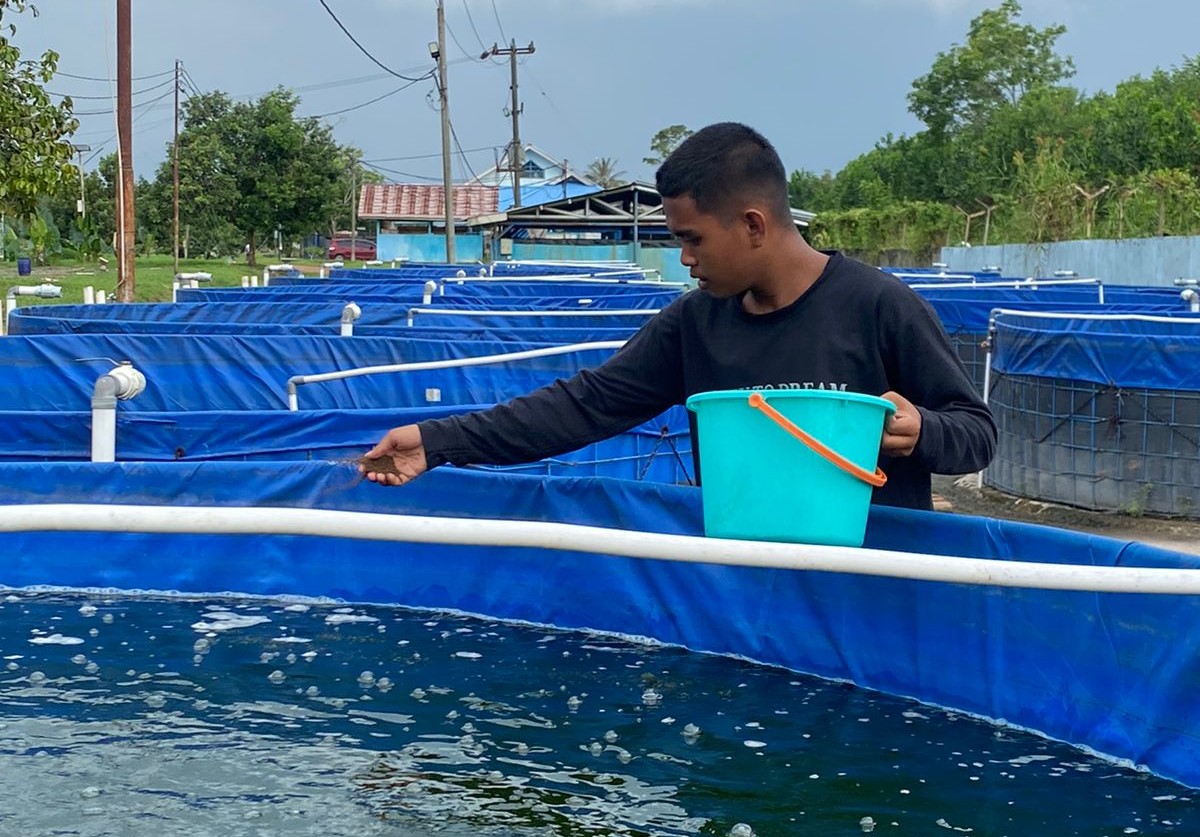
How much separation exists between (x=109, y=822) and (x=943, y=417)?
6.81ft

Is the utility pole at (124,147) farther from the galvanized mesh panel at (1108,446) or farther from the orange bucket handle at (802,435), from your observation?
the orange bucket handle at (802,435)

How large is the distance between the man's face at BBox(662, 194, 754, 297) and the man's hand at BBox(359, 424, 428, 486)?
853 millimetres

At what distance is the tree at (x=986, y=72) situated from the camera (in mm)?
77750

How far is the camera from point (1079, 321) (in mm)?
14117

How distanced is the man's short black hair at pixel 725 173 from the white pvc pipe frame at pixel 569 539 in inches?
34.4

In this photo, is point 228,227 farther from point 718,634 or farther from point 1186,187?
point 718,634

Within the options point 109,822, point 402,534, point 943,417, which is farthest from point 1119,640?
point 109,822

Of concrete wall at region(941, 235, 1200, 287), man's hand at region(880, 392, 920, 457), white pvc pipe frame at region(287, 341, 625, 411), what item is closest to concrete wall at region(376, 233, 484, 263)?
concrete wall at region(941, 235, 1200, 287)

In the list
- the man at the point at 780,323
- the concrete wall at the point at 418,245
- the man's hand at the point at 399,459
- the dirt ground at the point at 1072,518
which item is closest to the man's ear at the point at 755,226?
the man at the point at 780,323

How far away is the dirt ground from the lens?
36.8ft

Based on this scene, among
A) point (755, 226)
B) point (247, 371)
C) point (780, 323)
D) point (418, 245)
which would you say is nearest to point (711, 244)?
point (755, 226)

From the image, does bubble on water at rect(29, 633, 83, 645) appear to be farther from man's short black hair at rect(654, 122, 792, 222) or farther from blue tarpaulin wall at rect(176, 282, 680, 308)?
blue tarpaulin wall at rect(176, 282, 680, 308)

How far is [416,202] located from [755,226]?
247 feet

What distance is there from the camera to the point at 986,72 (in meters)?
77.8
